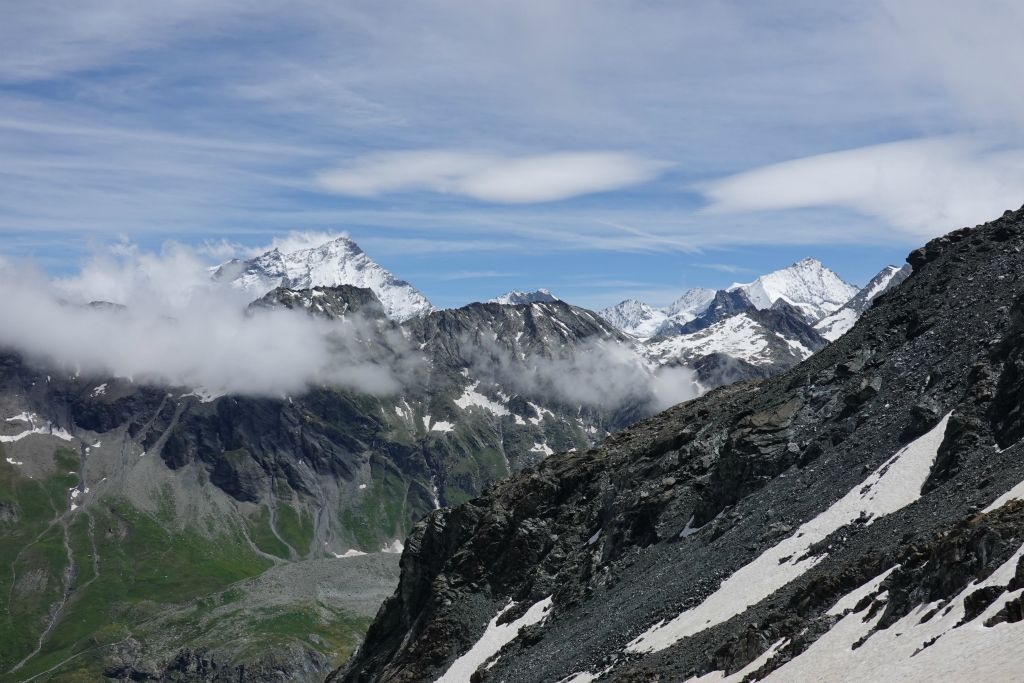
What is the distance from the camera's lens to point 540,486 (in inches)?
4237

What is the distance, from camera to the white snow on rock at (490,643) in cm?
8638

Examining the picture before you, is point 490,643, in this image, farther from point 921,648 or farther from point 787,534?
point 921,648

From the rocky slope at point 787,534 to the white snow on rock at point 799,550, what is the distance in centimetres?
20

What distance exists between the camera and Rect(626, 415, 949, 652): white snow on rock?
58719mm

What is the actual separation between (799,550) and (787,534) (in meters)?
4.09

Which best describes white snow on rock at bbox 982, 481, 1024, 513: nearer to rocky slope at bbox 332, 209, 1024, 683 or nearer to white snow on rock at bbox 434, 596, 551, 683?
rocky slope at bbox 332, 209, 1024, 683

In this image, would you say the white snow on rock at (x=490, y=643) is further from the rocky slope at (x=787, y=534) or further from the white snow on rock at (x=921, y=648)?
the white snow on rock at (x=921, y=648)

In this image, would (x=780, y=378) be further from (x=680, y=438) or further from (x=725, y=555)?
(x=725, y=555)

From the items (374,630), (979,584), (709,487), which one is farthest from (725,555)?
(374,630)

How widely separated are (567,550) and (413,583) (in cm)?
2742

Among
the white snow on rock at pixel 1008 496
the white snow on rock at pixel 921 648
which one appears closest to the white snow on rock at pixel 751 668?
the white snow on rock at pixel 921 648

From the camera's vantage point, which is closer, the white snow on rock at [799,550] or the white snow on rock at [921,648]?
the white snow on rock at [921,648]

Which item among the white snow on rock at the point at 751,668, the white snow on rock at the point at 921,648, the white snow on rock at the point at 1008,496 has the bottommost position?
the white snow on rock at the point at 751,668

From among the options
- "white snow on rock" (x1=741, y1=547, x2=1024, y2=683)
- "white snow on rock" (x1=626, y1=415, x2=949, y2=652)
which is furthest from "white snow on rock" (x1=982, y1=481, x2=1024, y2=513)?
"white snow on rock" (x1=626, y1=415, x2=949, y2=652)
